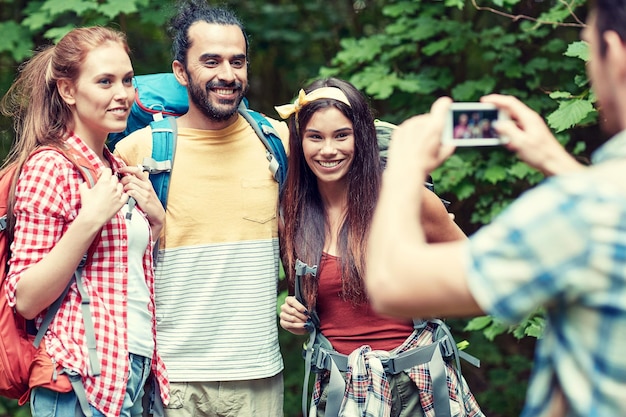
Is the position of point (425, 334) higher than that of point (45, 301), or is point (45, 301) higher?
point (45, 301)

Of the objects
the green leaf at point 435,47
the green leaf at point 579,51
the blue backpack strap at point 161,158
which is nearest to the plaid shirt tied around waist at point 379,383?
the blue backpack strap at point 161,158

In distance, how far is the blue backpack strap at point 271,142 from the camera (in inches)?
132

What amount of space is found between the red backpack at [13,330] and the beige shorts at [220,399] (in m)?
0.67

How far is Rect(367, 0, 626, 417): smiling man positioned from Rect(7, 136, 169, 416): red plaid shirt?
1.38m

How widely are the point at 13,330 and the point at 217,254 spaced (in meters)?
0.87

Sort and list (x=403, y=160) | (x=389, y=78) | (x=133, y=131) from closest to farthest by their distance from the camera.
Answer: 1. (x=403, y=160)
2. (x=133, y=131)
3. (x=389, y=78)

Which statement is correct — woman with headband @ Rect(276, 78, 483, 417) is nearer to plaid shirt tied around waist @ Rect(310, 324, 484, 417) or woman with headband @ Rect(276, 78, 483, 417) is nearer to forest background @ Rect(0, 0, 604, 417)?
plaid shirt tied around waist @ Rect(310, 324, 484, 417)

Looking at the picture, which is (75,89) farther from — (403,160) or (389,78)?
(389,78)

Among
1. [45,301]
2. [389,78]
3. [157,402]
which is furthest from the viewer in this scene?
[389,78]

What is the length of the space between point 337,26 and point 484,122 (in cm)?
512

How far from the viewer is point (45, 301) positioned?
2490 millimetres

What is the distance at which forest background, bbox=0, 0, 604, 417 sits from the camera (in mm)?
4859

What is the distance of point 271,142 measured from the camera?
342cm

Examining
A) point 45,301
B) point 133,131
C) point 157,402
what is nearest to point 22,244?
point 45,301
